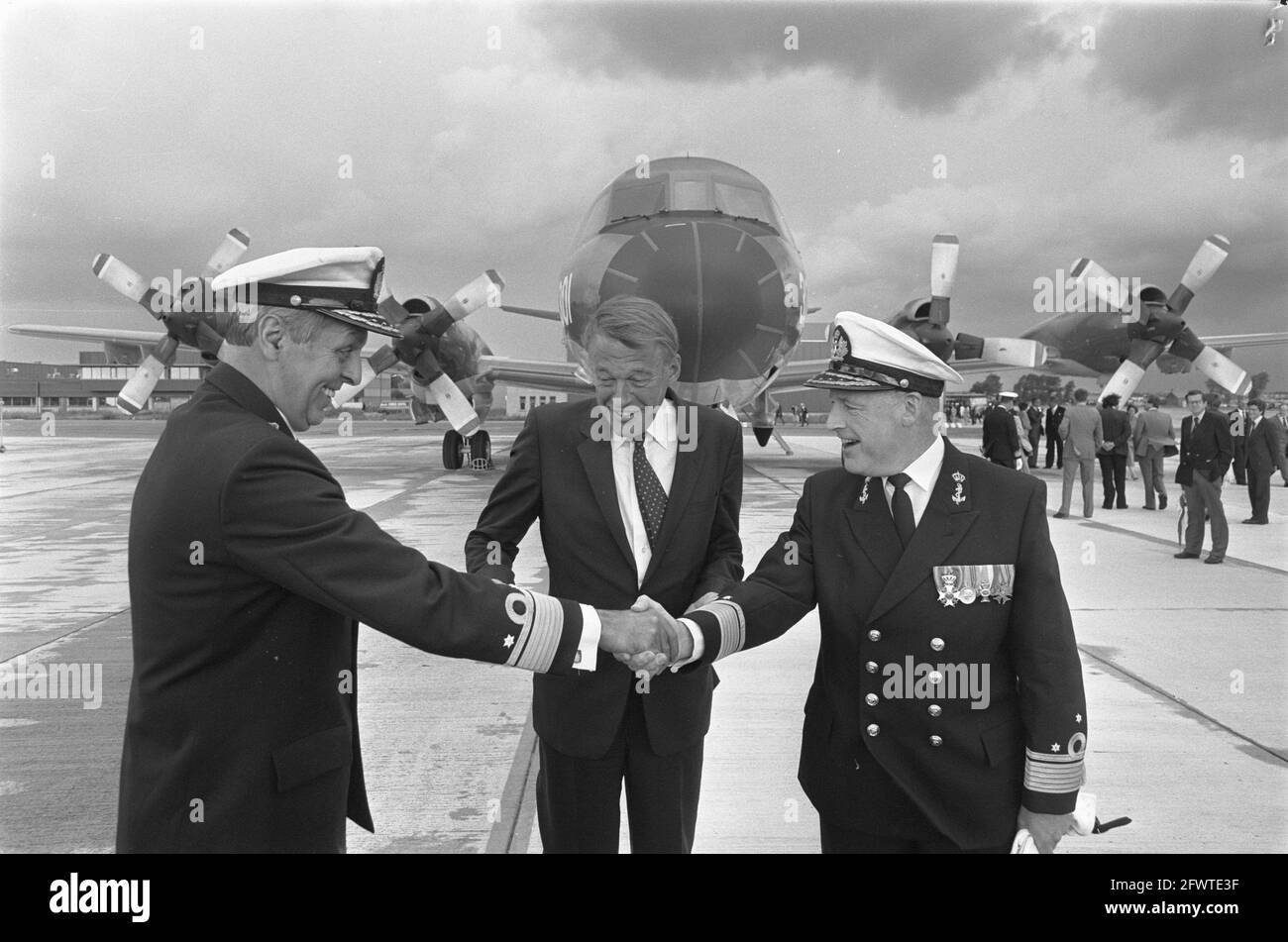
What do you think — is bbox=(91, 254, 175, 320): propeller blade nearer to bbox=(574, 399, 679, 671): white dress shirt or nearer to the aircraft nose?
the aircraft nose

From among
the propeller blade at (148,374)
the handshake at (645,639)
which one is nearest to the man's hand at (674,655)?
the handshake at (645,639)

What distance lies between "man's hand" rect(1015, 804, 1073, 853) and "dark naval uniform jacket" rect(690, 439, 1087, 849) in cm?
3

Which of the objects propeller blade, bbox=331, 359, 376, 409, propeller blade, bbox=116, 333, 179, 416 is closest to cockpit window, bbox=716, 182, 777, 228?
propeller blade, bbox=331, 359, 376, 409

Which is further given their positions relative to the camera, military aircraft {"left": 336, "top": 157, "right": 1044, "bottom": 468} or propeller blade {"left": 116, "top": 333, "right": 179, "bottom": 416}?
propeller blade {"left": 116, "top": 333, "right": 179, "bottom": 416}

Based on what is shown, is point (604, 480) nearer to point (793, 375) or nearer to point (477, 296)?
point (477, 296)

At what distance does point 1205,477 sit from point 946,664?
8826 millimetres

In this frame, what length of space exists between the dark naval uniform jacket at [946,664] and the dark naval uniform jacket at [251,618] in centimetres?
72

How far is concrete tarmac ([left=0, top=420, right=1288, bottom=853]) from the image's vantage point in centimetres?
355

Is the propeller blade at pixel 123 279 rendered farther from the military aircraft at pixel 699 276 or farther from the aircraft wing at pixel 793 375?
the aircraft wing at pixel 793 375

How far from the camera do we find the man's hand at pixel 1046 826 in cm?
213

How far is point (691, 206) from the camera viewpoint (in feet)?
37.0

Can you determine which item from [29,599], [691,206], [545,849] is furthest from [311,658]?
[691,206]

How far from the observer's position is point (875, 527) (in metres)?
2.39

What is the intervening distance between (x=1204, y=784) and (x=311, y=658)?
3.65 metres
